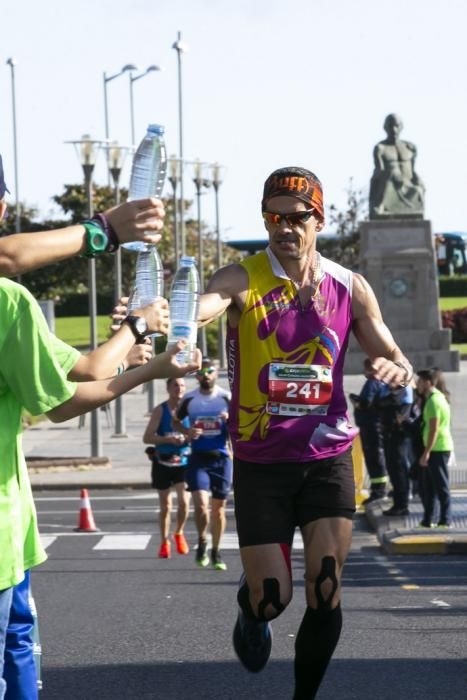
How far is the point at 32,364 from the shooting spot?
4.98m

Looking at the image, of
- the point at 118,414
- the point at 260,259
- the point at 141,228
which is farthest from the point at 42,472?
the point at 141,228

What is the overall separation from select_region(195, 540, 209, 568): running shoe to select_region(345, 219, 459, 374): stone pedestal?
111 ft

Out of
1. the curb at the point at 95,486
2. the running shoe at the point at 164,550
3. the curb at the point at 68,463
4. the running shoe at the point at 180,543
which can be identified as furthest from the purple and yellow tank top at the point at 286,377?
the curb at the point at 68,463

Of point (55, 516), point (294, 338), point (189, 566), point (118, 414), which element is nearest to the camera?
point (294, 338)

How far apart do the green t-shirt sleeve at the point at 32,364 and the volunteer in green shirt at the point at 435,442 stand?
12.5 metres

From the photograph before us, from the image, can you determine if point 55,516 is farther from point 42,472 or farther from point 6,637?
point 6,637

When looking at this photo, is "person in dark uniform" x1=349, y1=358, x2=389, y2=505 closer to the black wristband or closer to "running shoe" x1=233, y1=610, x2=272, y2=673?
"running shoe" x1=233, y1=610, x2=272, y2=673

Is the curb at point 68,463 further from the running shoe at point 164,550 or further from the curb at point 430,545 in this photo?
the curb at point 430,545

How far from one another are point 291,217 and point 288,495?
1124 mm

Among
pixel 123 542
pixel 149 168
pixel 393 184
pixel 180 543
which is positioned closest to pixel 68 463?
pixel 123 542

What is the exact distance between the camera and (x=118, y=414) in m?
34.9

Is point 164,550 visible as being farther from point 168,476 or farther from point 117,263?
point 117,263

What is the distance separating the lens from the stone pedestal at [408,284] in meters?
49.2

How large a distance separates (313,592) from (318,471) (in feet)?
1.58
